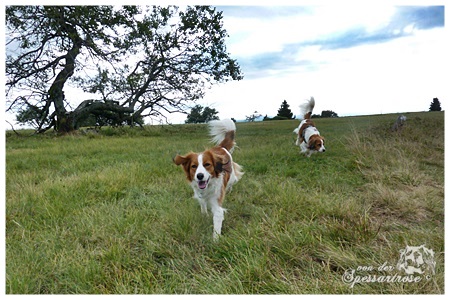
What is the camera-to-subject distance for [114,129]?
18.3ft

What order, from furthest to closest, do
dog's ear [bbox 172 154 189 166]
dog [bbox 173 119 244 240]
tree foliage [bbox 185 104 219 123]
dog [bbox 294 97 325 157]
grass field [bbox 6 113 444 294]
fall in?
dog [bbox 294 97 325 157]
tree foliage [bbox 185 104 219 123]
dog's ear [bbox 172 154 189 166]
dog [bbox 173 119 244 240]
grass field [bbox 6 113 444 294]

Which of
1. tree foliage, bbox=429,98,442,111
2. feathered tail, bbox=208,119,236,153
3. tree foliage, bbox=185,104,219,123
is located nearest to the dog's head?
tree foliage, bbox=185,104,219,123

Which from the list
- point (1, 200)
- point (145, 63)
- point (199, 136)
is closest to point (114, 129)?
point (145, 63)

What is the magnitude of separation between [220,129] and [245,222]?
59.5 inches

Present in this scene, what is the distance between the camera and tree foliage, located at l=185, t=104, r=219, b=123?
112 inches

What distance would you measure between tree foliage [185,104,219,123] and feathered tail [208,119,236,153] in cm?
23

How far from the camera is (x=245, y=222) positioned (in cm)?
223

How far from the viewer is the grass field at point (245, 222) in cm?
143

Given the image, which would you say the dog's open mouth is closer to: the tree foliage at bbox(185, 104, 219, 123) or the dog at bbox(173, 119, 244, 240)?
the dog at bbox(173, 119, 244, 240)

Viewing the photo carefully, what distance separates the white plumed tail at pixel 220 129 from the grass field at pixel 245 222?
183 millimetres

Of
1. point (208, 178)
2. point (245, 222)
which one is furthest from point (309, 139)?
point (208, 178)

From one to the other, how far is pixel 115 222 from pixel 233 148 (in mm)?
1967

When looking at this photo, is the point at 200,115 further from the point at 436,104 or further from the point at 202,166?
the point at 436,104

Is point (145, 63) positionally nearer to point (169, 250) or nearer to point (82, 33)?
point (82, 33)
